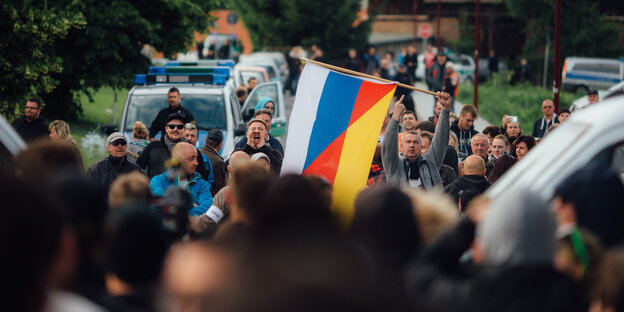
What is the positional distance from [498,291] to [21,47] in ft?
45.8

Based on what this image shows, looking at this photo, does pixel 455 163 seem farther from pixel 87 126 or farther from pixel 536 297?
pixel 87 126

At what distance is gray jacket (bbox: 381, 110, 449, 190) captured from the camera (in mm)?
7945

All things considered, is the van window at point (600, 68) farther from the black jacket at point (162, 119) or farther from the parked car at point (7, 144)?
the parked car at point (7, 144)

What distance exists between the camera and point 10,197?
2.39 metres

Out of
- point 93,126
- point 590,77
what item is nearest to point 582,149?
point 93,126

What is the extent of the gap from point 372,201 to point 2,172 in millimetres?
1804

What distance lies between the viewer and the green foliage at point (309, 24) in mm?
45500

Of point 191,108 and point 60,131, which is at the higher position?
point 60,131

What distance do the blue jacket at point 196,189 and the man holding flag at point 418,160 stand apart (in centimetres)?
175

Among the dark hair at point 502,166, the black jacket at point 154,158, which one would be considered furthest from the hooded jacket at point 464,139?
the black jacket at point 154,158

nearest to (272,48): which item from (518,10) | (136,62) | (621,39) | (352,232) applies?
(518,10)

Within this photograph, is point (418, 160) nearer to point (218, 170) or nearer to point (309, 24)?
point (218, 170)

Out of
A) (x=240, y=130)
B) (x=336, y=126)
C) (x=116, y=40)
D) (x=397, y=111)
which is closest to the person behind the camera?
(x=397, y=111)

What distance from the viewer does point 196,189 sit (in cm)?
822
